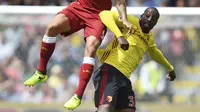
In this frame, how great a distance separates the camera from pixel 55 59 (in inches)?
425

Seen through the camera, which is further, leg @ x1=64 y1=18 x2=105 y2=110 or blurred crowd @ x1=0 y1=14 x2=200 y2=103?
blurred crowd @ x1=0 y1=14 x2=200 y2=103

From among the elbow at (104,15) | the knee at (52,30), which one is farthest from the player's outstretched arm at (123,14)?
the knee at (52,30)

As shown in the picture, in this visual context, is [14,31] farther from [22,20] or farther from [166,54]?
[166,54]

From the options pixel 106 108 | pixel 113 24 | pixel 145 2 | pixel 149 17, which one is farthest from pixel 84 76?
pixel 145 2

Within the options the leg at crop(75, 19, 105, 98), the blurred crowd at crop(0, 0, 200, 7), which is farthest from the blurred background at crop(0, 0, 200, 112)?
the leg at crop(75, 19, 105, 98)

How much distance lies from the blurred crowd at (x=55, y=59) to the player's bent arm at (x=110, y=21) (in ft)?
11.3

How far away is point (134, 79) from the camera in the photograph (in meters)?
10.7

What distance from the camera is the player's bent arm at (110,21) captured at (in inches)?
281

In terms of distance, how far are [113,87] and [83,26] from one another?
2.36ft

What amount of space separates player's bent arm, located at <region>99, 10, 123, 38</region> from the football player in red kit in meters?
0.09

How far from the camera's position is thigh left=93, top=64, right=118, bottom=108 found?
24.0 ft

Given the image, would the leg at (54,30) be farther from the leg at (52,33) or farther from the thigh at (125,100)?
the thigh at (125,100)

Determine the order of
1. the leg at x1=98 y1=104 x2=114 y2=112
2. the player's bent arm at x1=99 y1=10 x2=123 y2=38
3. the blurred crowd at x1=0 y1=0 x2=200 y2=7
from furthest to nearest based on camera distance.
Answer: the blurred crowd at x1=0 y1=0 x2=200 y2=7
the leg at x1=98 y1=104 x2=114 y2=112
the player's bent arm at x1=99 y1=10 x2=123 y2=38

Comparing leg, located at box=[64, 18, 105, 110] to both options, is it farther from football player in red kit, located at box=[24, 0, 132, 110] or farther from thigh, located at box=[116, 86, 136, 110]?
thigh, located at box=[116, 86, 136, 110]
